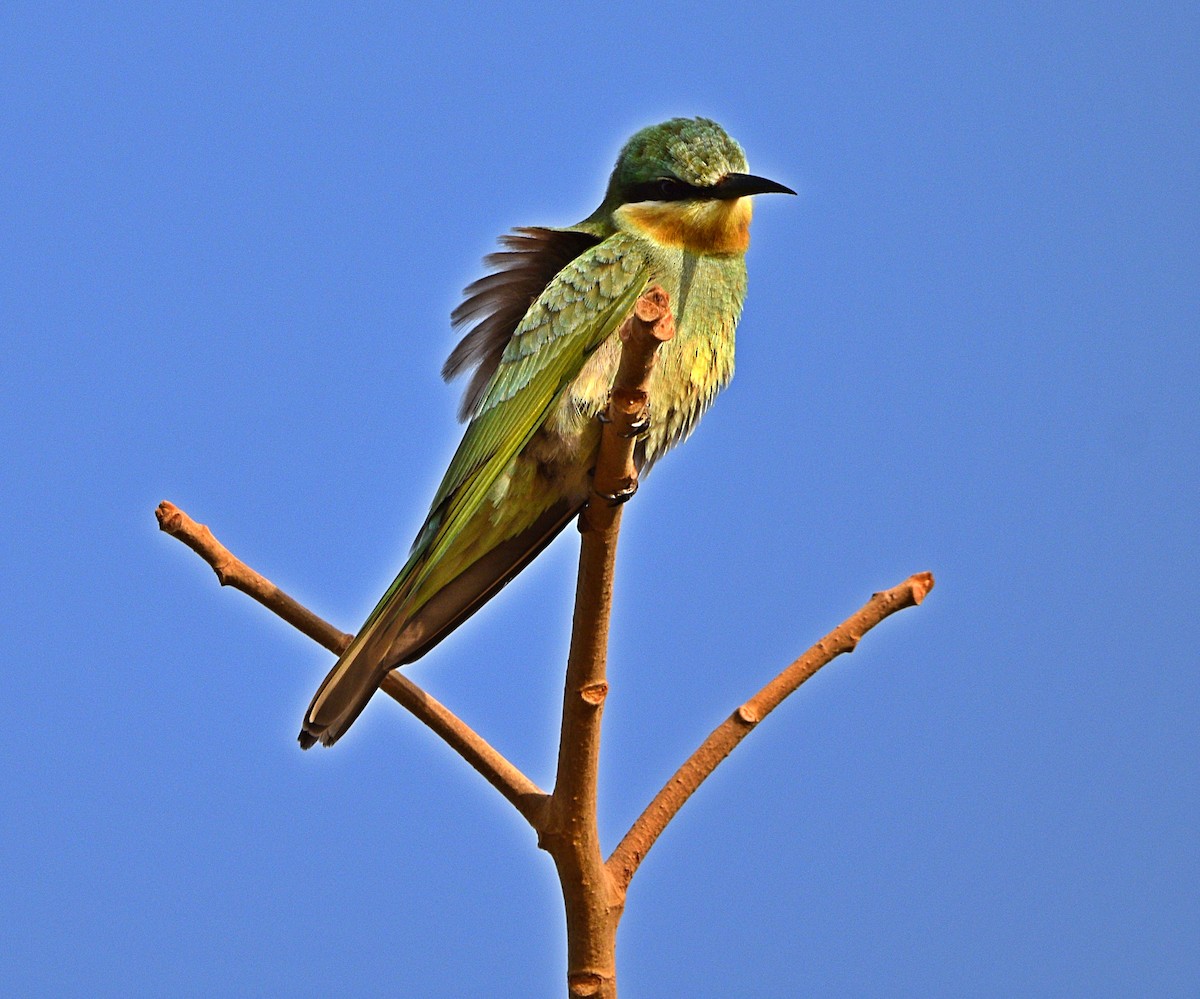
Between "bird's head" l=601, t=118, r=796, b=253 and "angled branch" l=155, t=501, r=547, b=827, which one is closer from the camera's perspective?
"angled branch" l=155, t=501, r=547, b=827

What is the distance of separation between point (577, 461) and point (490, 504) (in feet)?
0.73

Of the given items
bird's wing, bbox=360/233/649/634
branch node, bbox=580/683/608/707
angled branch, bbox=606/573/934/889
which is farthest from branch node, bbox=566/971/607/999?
bird's wing, bbox=360/233/649/634

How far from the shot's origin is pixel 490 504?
9.91 feet

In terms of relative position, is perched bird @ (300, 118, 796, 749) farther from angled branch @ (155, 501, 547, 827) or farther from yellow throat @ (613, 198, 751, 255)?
angled branch @ (155, 501, 547, 827)

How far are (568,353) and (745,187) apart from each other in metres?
0.61

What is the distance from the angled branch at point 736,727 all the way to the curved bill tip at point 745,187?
1.21 meters

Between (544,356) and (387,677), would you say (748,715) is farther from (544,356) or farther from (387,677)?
(544,356)

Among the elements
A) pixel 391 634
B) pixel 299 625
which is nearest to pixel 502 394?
pixel 391 634

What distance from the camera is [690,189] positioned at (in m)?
3.26

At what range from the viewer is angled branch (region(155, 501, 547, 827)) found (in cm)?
228

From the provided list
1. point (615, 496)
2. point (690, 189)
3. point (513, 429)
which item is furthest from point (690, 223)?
point (615, 496)

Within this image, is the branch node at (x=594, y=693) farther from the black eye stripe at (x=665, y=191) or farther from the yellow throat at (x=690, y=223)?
the black eye stripe at (x=665, y=191)

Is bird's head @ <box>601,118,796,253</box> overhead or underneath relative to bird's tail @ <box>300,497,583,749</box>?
overhead

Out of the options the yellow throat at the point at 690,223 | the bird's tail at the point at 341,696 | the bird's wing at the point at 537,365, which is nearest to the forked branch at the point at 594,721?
the bird's tail at the point at 341,696
